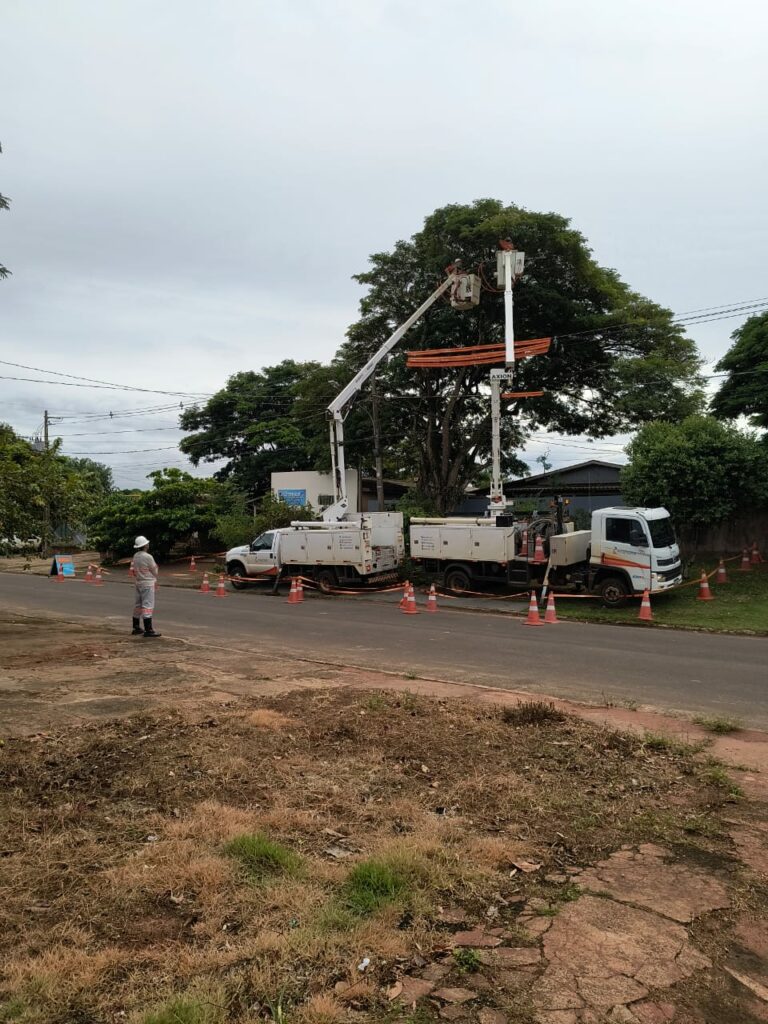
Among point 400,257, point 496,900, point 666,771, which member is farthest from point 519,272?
point 496,900

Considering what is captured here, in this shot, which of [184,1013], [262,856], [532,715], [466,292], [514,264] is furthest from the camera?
[466,292]

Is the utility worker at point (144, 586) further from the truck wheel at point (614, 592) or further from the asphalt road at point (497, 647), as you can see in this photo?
the truck wheel at point (614, 592)

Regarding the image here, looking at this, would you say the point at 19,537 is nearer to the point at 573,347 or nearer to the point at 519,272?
the point at 519,272

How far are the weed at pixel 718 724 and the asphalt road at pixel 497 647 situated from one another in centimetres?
27

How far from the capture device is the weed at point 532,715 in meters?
6.78

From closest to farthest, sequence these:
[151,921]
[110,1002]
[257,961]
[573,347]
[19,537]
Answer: [110,1002], [257,961], [151,921], [19,537], [573,347]

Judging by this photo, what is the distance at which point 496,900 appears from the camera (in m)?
3.53

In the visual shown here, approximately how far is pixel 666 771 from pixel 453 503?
25.8 metres

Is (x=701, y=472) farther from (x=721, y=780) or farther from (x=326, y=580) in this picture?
(x=721, y=780)

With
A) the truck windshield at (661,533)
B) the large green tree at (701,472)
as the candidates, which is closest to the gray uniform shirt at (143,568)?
the truck windshield at (661,533)

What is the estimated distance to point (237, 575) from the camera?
24.1 meters

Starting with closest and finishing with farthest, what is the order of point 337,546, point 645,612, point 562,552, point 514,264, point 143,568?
point 143,568 < point 645,612 < point 562,552 < point 337,546 < point 514,264

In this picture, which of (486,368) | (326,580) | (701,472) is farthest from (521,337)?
(326,580)

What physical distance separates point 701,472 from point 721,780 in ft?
50.0
